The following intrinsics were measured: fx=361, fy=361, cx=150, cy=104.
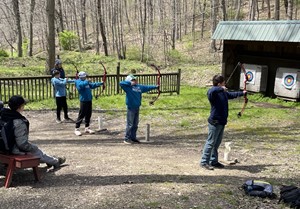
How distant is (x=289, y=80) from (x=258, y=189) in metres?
11.1

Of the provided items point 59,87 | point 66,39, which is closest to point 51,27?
point 59,87

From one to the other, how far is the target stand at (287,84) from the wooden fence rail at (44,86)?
4.82 meters

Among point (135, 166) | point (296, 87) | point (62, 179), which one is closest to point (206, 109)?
point (296, 87)

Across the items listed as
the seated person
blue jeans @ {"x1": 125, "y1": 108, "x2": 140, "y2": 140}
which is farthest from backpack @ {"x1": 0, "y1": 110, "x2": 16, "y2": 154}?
blue jeans @ {"x1": 125, "y1": 108, "x2": 140, "y2": 140}

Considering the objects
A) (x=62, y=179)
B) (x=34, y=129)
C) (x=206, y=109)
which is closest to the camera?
(x=62, y=179)

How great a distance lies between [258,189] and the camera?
576cm

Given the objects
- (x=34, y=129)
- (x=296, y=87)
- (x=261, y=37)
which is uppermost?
(x=261, y=37)

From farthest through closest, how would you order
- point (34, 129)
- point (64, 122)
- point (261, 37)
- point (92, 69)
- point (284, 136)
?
point (92, 69) → point (261, 37) → point (64, 122) → point (34, 129) → point (284, 136)

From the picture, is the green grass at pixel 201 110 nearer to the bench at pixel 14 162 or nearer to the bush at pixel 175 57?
the bench at pixel 14 162

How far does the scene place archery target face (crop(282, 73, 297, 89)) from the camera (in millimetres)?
15563

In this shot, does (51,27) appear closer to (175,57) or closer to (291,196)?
(291,196)

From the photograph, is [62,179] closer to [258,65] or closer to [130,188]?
[130,188]

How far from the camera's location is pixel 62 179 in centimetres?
623

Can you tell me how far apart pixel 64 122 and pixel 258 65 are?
32.0 feet
